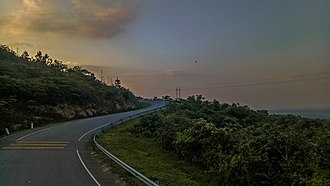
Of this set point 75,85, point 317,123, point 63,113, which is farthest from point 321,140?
point 75,85

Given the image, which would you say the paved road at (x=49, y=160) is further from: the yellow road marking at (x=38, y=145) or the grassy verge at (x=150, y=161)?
the grassy verge at (x=150, y=161)

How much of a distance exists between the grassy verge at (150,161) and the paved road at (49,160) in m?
1.66

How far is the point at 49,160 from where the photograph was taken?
20703mm

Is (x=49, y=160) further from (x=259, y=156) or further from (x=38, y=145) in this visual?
(x=259, y=156)

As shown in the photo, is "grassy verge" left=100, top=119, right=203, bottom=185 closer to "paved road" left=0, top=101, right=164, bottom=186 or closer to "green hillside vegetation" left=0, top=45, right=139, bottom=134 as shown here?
"paved road" left=0, top=101, right=164, bottom=186

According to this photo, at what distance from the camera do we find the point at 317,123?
3278cm

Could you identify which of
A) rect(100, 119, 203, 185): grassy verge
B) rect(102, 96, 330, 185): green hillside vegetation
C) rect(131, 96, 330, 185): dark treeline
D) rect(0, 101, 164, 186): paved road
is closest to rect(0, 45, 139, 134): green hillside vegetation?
rect(0, 101, 164, 186): paved road

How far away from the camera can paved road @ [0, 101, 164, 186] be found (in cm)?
1552

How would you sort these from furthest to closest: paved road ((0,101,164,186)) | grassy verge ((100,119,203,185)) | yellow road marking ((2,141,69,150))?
yellow road marking ((2,141,69,150))
grassy verge ((100,119,203,185))
paved road ((0,101,164,186))

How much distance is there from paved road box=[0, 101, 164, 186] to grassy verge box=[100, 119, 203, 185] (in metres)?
1.66

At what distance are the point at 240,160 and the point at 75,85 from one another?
141 feet

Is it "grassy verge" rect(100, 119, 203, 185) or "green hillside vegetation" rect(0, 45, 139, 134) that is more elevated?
"green hillside vegetation" rect(0, 45, 139, 134)

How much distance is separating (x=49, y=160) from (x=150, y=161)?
6.16 metres

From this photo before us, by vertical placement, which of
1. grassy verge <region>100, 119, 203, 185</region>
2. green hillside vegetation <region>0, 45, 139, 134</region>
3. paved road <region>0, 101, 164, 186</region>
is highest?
green hillside vegetation <region>0, 45, 139, 134</region>
